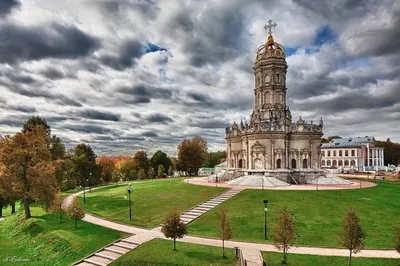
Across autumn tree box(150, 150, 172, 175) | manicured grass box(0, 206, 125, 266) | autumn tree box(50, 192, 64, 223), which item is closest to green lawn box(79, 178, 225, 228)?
autumn tree box(50, 192, 64, 223)

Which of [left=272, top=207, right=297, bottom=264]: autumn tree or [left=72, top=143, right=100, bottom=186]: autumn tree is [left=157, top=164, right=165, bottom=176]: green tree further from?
[left=272, top=207, right=297, bottom=264]: autumn tree

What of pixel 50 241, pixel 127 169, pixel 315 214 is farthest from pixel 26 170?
pixel 127 169

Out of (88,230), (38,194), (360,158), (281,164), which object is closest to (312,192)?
(281,164)

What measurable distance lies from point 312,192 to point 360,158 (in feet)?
212

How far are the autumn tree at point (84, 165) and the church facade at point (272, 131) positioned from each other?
32.3 metres

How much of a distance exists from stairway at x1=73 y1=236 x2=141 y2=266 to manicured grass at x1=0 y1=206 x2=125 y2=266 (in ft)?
3.04

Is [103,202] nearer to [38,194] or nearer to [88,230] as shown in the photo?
[38,194]

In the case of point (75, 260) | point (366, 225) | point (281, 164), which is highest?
point (281, 164)

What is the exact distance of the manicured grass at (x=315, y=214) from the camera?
23.0 metres

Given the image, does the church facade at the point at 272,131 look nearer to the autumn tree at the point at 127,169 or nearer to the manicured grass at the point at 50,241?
the manicured grass at the point at 50,241

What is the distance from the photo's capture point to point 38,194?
1313 inches

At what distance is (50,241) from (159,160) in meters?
60.3

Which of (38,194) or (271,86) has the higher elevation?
(271,86)

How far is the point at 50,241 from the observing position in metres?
26.2
